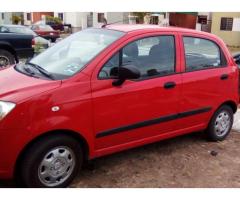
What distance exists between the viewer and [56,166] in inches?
141

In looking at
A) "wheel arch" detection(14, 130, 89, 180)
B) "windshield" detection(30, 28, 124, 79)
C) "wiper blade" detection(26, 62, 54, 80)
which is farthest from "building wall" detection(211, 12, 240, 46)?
"wheel arch" detection(14, 130, 89, 180)

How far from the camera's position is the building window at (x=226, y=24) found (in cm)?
2855

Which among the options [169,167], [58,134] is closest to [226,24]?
[169,167]

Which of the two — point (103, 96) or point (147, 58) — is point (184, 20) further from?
point (103, 96)

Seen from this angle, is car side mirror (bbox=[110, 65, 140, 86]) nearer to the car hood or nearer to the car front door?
the car front door

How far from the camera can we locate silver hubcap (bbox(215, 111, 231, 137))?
17.4 ft

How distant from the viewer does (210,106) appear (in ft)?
16.4

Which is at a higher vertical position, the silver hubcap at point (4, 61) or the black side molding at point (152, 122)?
the black side molding at point (152, 122)

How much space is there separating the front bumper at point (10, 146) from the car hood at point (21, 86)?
30 centimetres

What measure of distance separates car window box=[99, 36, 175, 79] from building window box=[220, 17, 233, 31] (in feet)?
85.2

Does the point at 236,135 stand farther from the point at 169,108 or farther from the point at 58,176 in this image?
the point at 58,176

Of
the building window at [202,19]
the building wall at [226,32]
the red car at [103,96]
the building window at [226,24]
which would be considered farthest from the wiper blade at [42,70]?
the building window at [202,19]

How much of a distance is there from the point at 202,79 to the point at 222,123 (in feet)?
3.28

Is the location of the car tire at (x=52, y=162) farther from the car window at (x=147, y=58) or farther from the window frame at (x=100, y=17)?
the window frame at (x=100, y=17)
